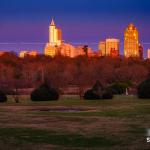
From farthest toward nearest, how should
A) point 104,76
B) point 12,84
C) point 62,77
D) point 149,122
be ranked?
point 104,76 < point 62,77 < point 12,84 < point 149,122

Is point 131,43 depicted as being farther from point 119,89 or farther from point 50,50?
point 119,89

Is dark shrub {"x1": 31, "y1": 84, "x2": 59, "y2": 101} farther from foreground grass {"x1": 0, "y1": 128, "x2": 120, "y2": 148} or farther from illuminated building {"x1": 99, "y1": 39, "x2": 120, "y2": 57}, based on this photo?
illuminated building {"x1": 99, "y1": 39, "x2": 120, "y2": 57}

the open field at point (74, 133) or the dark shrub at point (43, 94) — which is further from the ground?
the dark shrub at point (43, 94)

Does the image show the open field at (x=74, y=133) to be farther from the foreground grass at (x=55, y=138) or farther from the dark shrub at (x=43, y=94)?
the dark shrub at (x=43, y=94)

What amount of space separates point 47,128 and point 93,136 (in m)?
3.16

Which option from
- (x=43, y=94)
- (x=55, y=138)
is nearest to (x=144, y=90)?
(x=43, y=94)

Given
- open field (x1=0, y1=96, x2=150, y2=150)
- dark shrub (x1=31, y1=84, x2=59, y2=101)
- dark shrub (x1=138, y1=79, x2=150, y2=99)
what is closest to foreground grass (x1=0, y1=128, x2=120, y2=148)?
open field (x1=0, y1=96, x2=150, y2=150)

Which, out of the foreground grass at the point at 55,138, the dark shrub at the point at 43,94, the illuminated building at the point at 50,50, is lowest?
the foreground grass at the point at 55,138

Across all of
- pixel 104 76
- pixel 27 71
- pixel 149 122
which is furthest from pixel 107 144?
pixel 27 71

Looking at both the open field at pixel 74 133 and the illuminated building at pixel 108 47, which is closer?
the open field at pixel 74 133

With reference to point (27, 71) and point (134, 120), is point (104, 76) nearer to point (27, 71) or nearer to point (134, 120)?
point (27, 71)

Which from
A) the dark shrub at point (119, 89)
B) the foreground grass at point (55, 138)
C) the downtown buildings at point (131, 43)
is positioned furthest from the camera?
the downtown buildings at point (131, 43)

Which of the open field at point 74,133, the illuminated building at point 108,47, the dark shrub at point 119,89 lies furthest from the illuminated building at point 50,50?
the open field at point 74,133

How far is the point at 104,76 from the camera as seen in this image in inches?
3059
